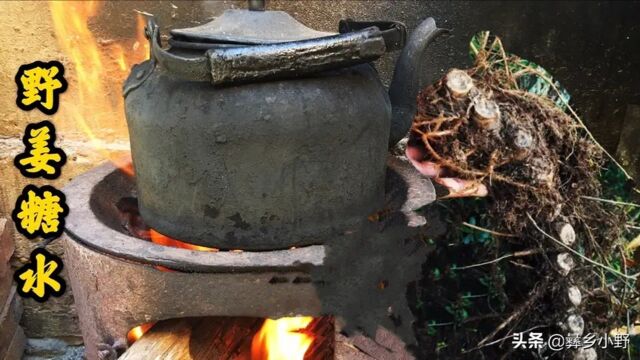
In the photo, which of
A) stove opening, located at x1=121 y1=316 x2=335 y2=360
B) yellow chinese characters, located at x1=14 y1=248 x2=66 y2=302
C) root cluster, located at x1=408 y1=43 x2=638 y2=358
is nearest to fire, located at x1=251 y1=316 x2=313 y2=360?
stove opening, located at x1=121 y1=316 x2=335 y2=360

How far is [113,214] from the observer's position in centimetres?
192

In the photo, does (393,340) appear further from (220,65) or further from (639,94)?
(639,94)

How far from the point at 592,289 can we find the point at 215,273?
5.71ft

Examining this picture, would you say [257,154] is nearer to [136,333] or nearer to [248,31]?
[248,31]

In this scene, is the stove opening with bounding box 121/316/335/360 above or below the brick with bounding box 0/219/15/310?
above

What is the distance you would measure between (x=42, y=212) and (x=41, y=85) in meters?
0.88

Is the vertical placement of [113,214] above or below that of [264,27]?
below

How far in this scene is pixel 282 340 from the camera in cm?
177

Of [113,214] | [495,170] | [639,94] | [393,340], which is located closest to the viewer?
[393,340]

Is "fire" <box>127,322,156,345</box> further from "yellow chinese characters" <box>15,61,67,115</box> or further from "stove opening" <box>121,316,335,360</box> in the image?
"yellow chinese characters" <box>15,61,67,115</box>

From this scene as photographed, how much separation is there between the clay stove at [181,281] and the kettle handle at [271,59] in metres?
0.50

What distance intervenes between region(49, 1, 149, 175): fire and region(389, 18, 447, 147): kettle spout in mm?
1419

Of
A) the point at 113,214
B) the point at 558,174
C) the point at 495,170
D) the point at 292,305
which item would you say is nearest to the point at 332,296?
the point at 292,305

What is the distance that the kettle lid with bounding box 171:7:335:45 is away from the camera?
1.52 meters
